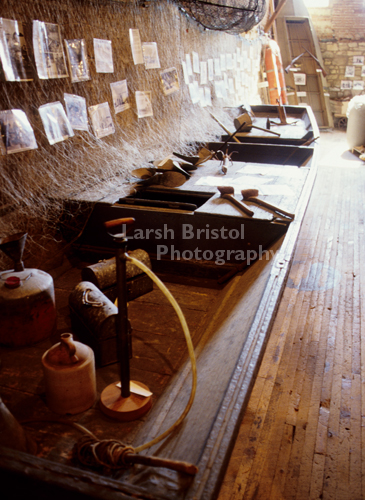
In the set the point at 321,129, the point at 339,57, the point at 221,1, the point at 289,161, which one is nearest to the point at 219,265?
the point at 289,161

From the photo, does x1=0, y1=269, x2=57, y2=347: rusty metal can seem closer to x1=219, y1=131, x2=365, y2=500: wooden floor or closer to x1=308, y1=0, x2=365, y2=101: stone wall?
x1=219, y1=131, x2=365, y2=500: wooden floor

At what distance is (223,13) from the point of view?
5.94 metres

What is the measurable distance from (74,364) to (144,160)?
9.17ft

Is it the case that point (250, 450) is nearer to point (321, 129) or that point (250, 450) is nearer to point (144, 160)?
point (144, 160)

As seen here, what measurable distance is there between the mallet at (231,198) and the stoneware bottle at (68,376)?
1.52m

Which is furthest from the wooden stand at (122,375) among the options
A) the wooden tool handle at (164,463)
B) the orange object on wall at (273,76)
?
the orange object on wall at (273,76)

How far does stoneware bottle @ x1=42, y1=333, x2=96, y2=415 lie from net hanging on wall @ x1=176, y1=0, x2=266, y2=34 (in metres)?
4.68

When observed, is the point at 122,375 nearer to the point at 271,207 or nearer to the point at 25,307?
the point at 25,307

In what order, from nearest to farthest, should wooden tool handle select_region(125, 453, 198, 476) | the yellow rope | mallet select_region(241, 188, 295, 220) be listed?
1. wooden tool handle select_region(125, 453, 198, 476)
2. the yellow rope
3. mallet select_region(241, 188, 295, 220)

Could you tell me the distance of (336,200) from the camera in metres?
5.57

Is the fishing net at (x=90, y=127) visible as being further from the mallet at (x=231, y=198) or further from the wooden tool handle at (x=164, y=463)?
the wooden tool handle at (x=164, y=463)

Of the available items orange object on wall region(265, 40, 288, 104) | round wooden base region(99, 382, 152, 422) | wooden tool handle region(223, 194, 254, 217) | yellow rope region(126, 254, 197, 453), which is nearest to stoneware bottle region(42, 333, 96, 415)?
round wooden base region(99, 382, 152, 422)

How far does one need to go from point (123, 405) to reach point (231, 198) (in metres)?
1.75

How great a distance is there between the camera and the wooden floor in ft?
5.87
